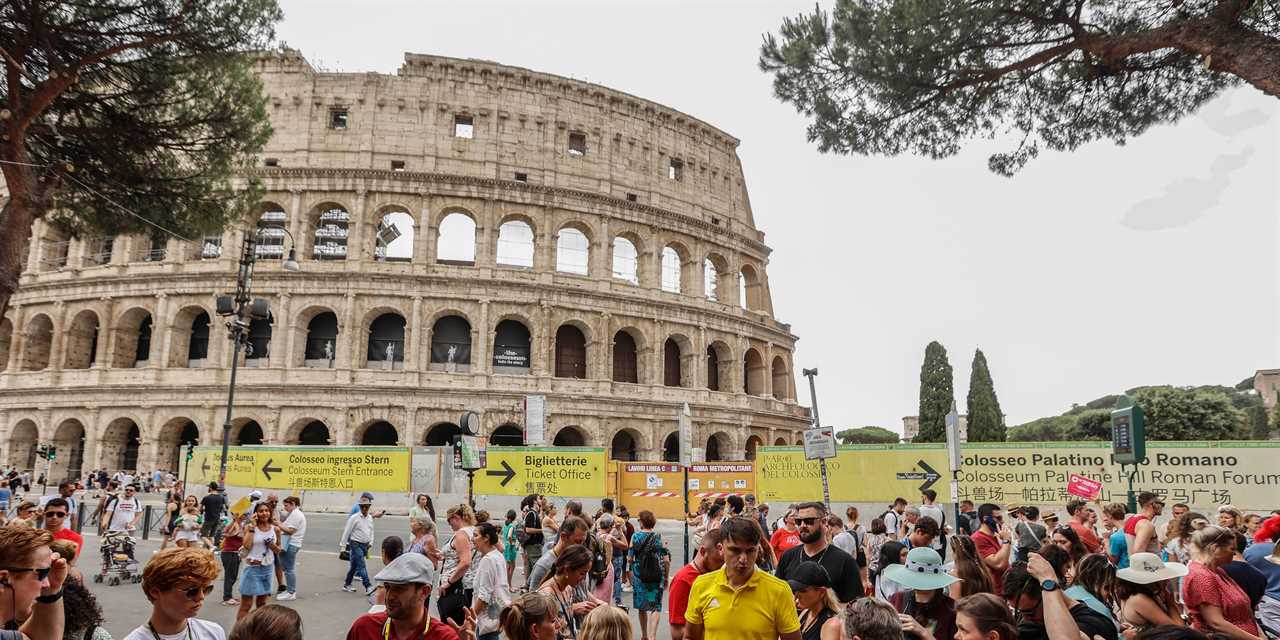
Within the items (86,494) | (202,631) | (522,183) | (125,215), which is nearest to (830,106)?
(202,631)

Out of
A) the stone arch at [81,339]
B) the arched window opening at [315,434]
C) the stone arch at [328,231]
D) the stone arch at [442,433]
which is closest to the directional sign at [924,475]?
the stone arch at [442,433]

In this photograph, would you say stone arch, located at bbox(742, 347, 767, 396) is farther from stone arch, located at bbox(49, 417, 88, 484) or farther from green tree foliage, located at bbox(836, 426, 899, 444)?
green tree foliage, located at bbox(836, 426, 899, 444)

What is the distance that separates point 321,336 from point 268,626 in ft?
99.1

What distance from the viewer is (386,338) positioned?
101ft

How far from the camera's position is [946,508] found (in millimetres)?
18016

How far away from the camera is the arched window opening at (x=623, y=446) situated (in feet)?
110

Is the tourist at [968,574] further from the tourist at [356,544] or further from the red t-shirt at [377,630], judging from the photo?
the tourist at [356,544]

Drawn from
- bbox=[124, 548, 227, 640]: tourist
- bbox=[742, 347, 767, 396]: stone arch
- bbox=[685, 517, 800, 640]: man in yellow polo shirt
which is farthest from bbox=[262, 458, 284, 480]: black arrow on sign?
bbox=[685, 517, 800, 640]: man in yellow polo shirt

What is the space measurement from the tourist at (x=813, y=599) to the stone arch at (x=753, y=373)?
110ft

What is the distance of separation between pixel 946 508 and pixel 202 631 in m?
18.0

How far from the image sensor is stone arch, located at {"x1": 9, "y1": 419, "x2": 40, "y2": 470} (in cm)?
3072

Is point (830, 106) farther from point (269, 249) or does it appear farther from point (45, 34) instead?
point (269, 249)

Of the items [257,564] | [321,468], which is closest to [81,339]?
[321,468]

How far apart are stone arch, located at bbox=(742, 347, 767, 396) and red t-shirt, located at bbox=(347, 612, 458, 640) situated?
34397mm
